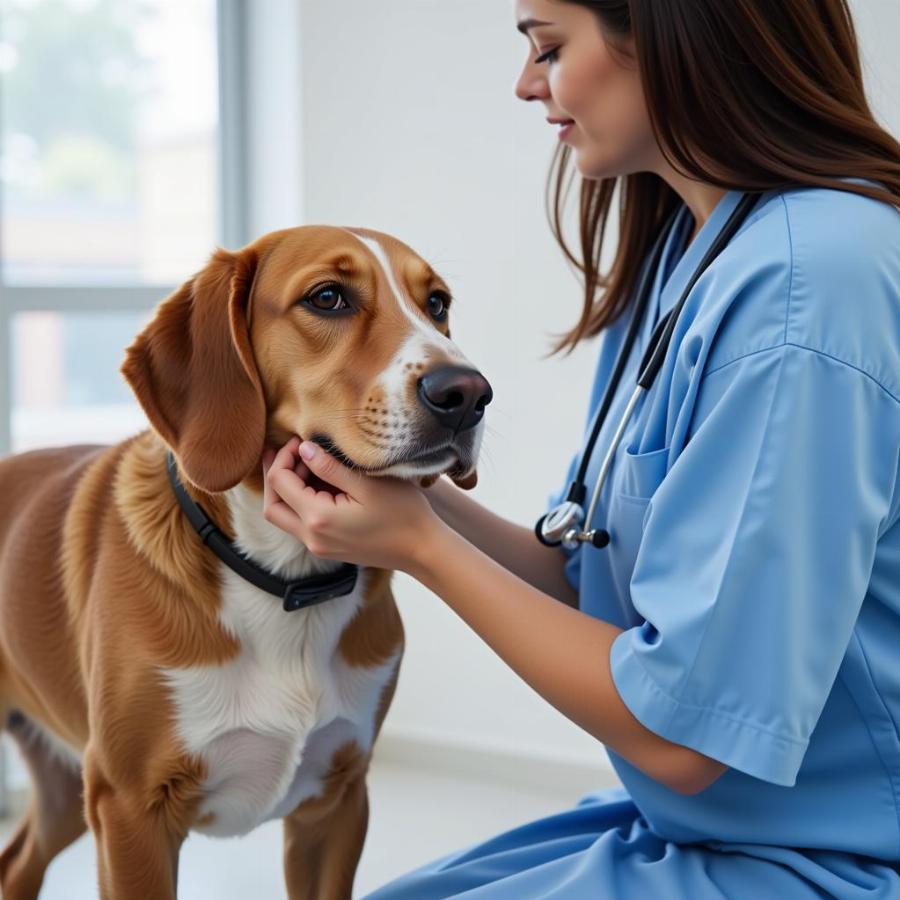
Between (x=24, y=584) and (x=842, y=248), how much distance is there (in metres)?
1.14

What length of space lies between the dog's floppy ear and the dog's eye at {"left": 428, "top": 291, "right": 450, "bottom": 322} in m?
0.22

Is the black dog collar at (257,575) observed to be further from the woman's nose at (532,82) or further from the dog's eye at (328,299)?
the woman's nose at (532,82)

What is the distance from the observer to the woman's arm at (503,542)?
5.41 feet

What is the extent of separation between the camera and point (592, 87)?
132 centimetres

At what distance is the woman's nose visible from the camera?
4.83 feet

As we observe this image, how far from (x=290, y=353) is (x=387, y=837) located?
1.53m

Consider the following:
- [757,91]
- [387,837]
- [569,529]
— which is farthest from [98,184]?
[757,91]

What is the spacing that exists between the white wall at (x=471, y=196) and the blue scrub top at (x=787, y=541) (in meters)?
1.43

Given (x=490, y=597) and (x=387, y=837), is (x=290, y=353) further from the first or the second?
(x=387, y=837)

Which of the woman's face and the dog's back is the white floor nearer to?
the dog's back

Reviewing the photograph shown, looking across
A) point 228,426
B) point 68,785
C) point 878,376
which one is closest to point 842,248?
point 878,376

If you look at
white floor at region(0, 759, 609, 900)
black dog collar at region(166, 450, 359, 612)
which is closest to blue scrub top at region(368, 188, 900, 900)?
black dog collar at region(166, 450, 359, 612)

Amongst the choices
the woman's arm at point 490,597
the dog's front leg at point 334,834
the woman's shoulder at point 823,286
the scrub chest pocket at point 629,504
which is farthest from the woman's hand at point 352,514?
the dog's front leg at point 334,834

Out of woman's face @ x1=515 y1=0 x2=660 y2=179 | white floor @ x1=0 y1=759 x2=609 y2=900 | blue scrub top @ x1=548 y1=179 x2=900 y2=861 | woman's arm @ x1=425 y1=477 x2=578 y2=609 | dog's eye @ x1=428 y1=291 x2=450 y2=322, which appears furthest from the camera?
white floor @ x1=0 y1=759 x2=609 y2=900
